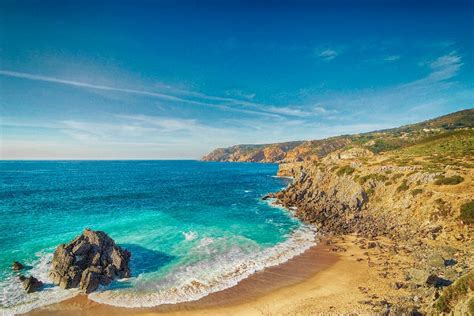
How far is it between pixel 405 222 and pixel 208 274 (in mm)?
29750

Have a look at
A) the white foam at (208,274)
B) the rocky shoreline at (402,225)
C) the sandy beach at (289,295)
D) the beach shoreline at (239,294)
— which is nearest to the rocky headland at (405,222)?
the rocky shoreline at (402,225)

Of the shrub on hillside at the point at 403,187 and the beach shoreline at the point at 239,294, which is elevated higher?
the shrub on hillside at the point at 403,187

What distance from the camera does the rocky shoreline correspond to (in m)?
20.4

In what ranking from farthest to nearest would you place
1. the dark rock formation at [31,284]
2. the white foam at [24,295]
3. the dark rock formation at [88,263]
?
1. the dark rock formation at [88,263]
2. the dark rock formation at [31,284]
3. the white foam at [24,295]

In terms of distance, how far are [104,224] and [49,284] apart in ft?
73.5

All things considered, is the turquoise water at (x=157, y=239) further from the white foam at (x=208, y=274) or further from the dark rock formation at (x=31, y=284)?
the dark rock formation at (x=31, y=284)

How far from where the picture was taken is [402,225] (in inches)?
1519

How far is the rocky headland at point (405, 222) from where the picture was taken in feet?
67.4

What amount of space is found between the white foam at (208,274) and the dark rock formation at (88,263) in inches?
71.5

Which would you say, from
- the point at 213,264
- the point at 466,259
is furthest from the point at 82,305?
the point at 466,259

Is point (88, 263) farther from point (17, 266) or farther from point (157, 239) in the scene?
point (157, 239)

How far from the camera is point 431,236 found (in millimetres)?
33219

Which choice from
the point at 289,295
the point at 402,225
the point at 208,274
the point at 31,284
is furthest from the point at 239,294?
the point at 402,225

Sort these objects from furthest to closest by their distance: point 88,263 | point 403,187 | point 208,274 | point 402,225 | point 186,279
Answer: point 403,187, point 402,225, point 208,274, point 88,263, point 186,279
